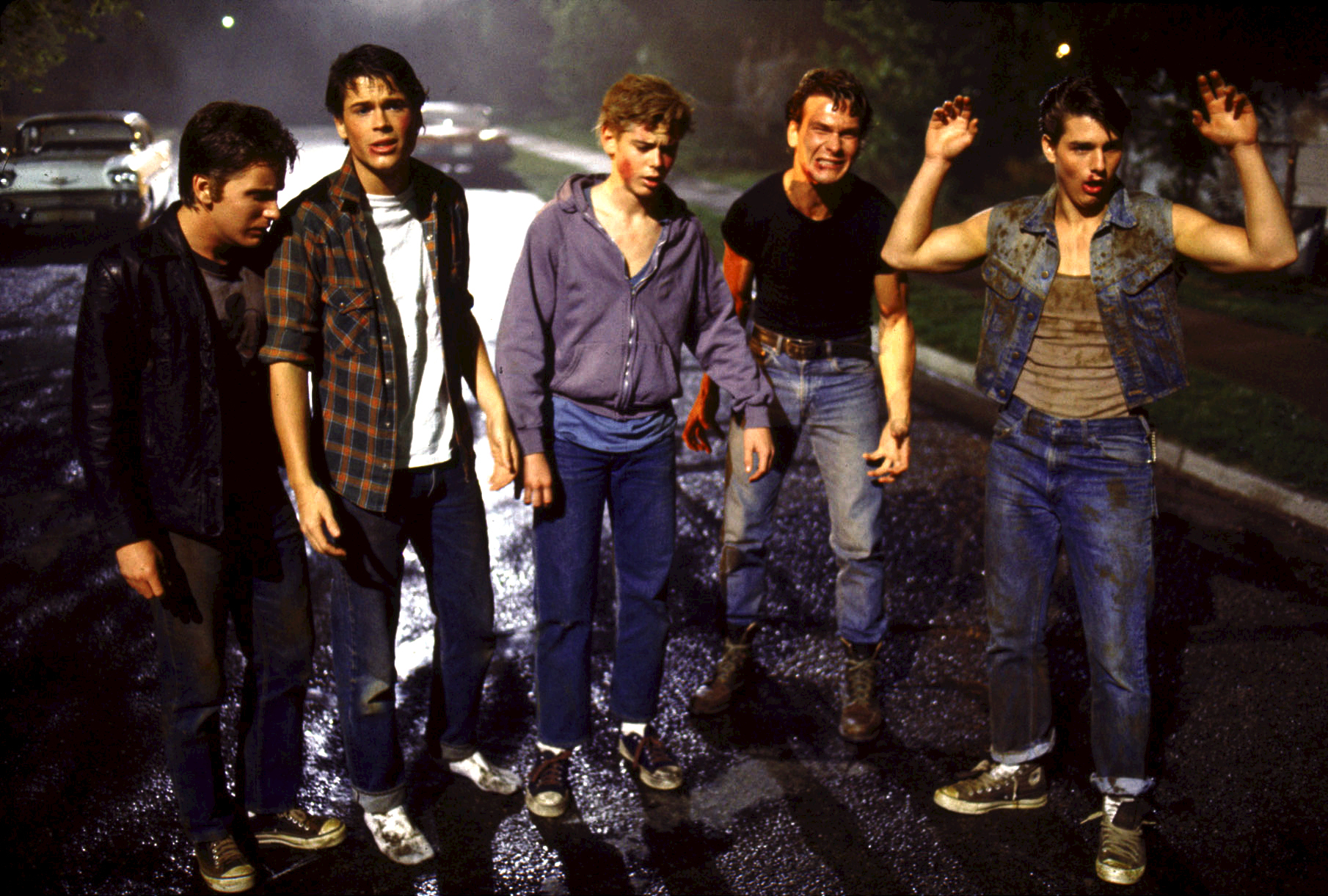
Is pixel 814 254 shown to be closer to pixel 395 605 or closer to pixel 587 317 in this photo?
pixel 587 317

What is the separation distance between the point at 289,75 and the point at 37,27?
596cm

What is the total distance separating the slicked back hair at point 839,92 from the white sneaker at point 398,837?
2.53 m

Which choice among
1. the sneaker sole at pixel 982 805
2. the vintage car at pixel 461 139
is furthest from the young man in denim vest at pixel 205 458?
the vintage car at pixel 461 139

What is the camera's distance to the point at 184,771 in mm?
2783

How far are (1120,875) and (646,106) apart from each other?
2.50 m

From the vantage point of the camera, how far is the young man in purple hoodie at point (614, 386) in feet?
9.84

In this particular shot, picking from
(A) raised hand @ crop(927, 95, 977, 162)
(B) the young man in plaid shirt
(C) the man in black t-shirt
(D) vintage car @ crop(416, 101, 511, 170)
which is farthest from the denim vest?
(D) vintage car @ crop(416, 101, 511, 170)

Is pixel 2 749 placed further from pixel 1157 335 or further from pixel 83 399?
pixel 1157 335

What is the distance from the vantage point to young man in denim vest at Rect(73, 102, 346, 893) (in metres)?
2.49

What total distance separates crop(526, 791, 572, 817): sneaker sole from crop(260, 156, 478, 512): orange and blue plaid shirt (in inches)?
42.1

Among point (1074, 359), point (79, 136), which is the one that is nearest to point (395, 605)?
point (1074, 359)

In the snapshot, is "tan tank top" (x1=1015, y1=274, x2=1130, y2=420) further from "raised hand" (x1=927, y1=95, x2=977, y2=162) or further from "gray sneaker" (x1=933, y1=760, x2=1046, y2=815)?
"gray sneaker" (x1=933, y1=760, x2=1046, y2=815)

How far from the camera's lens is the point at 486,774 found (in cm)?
330

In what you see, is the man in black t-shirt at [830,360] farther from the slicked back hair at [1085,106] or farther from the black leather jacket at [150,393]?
the black leather jacket at [150,393]
